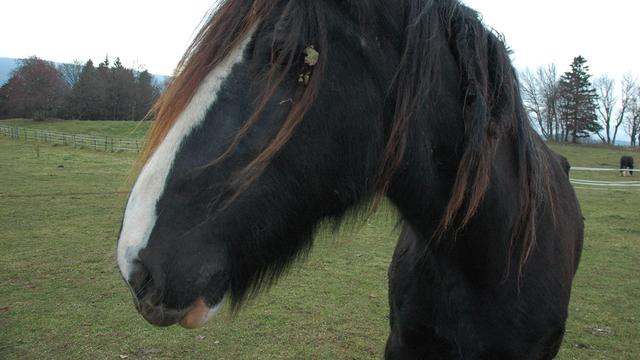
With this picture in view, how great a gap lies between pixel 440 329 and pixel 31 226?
1017cm

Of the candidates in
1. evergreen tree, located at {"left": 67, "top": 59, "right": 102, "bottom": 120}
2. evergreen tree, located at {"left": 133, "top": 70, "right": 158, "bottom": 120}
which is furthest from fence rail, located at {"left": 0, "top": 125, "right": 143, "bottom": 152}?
evergreen tree, located at {"left": 67, "top": 59, "right": 102, "bottom": 120}

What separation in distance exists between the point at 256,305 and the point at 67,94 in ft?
216

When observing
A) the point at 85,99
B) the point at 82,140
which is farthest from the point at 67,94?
the point at 82,140

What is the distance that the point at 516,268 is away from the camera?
77.0 inches

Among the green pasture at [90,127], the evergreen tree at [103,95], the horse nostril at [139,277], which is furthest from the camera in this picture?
the evergreen tree at [103,95]

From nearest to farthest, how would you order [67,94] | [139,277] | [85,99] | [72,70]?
[139,277]
[85,99]
[67,94]
[72,70]

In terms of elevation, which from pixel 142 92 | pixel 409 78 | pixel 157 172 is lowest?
pixel 157 172

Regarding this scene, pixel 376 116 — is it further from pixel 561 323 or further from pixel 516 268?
pixel 561 323

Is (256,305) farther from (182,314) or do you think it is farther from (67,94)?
(67,94)

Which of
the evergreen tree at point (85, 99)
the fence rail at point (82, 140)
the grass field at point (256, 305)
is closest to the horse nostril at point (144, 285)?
the grass field at point (256, 305)

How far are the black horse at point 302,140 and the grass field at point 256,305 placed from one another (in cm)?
32

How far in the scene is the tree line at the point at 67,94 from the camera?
5662 centimetres

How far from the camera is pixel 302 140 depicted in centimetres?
124

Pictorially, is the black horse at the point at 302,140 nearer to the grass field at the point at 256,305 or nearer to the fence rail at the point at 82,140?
the grass field at the point at 256,305
